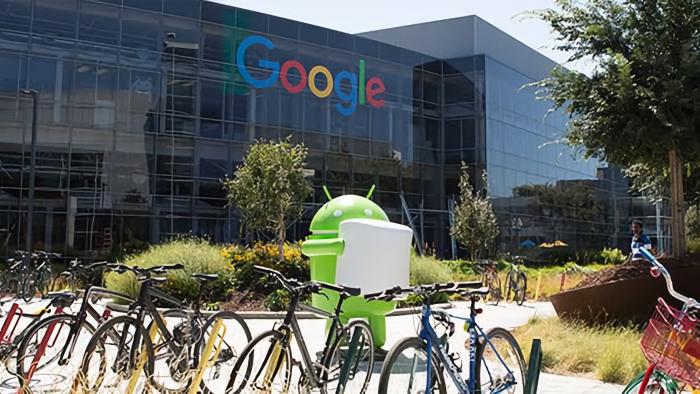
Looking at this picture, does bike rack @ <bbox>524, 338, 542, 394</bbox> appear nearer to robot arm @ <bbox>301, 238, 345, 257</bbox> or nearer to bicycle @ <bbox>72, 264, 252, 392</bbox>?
bicycle @ <bbox>72, 264, 252, 392</bbox>

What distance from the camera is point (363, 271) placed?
860cm

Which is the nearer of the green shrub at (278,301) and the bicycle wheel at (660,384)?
the bicycle wheel at (660,384)

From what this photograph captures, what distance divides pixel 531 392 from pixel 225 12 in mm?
29428

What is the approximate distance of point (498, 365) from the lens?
5996 millimetres

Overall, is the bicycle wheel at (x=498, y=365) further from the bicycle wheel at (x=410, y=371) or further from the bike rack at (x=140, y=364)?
the bike rack at (x=140, y=364)

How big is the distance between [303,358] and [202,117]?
26.5m

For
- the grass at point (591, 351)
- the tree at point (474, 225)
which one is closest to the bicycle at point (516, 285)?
the grass at point (591, 351)

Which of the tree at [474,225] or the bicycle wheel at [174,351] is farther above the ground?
the tree at [474,225]

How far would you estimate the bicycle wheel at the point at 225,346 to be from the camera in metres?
6.50

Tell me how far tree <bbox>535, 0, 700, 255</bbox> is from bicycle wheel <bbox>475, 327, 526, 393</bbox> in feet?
19.2

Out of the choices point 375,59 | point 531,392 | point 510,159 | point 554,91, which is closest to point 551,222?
point 510,159

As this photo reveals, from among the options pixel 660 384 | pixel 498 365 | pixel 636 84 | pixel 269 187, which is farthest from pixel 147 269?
pixel 269 187

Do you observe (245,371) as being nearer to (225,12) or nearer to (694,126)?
(694,126)

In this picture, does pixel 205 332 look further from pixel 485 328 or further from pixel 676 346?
pixel 485 328
